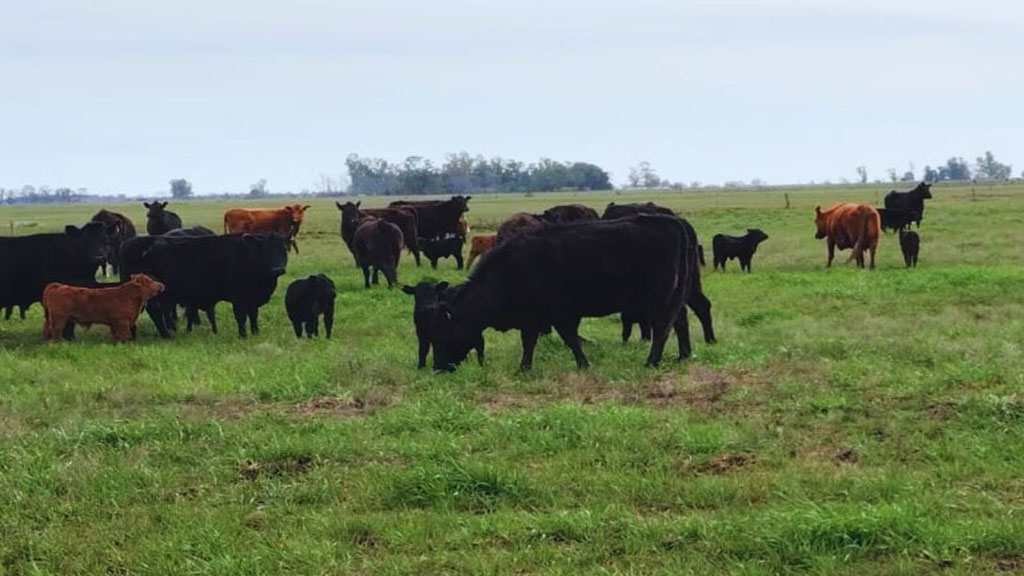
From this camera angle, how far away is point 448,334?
39.5 feet

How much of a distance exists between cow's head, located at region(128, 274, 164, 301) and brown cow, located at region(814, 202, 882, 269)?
618 inches

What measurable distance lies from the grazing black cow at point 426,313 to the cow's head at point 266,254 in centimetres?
366

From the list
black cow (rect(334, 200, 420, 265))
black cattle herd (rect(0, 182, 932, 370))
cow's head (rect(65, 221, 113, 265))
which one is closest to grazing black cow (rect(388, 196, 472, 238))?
black cow (rect(334, 200, 420, 265))

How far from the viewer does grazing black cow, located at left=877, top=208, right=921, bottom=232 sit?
3092 cm

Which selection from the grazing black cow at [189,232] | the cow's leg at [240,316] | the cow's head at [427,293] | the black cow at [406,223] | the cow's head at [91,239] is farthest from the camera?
the black cow at [406,223]

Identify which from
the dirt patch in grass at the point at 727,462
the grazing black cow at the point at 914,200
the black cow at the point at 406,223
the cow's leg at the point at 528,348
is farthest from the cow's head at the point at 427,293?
the grazing black cow at the point at 914,200

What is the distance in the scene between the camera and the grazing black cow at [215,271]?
15.7 m

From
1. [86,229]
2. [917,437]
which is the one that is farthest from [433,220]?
[917,437]

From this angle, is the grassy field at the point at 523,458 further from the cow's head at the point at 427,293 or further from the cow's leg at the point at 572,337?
the cow's head at the point at 427,293

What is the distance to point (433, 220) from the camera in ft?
98.3

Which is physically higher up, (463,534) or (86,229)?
(86,229)

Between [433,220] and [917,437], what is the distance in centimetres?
2302

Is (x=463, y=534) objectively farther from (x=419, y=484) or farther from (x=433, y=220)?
(x=433, y=220)

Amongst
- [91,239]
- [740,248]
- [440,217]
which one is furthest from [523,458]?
[440,217]
